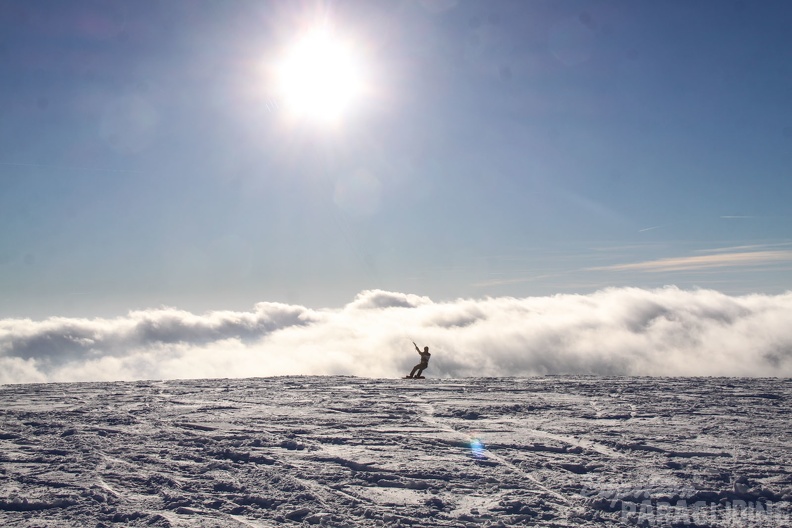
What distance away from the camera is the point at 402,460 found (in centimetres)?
723

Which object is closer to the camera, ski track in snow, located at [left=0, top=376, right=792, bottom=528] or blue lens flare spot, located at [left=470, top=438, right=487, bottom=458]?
ski track in snow, located at [left=0, top=376, right=792, bottom=528]

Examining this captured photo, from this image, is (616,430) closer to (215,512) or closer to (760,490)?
(760,490)

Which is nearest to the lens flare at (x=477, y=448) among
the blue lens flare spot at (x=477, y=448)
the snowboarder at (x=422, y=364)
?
the blue lens flare spot at (x=477, y=448)

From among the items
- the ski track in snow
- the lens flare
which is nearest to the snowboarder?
the ski track in snow

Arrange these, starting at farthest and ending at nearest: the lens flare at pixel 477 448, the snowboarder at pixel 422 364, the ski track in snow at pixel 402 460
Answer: the snowboarder at pixel 422 364
the lens flare at pixel 477 448
the ski track in snow at pixel 402 460

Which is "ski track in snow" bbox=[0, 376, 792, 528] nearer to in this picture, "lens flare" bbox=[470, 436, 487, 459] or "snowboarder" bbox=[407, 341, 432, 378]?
"lens flare" bbox=[470, 436, 487, 459]

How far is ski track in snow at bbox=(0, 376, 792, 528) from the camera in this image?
547 centimetres

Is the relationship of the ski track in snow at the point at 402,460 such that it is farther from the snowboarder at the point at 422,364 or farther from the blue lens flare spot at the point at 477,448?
the snowboarder at the point at 422,364

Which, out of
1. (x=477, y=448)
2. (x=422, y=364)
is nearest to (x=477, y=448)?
(x=477, y=448)

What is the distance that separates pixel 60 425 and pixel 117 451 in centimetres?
277

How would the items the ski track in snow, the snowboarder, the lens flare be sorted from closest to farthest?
the ski track in snow
the lens flare
the snowboarder

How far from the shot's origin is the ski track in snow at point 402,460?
547 centimetres

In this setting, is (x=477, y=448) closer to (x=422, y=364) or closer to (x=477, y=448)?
(x=477, y=448)

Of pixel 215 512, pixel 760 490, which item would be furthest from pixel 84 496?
pixel 760 490
